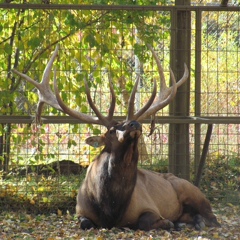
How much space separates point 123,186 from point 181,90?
2.19m

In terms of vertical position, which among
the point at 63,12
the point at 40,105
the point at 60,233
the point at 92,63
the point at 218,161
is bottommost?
the point at 60,233

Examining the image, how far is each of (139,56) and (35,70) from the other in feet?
4.14

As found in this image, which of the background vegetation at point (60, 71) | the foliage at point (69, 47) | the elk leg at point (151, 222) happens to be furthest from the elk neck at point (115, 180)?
the foliage at point (69, 47)

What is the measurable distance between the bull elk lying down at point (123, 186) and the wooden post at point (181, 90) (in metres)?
1.14

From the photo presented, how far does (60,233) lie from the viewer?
7.05m

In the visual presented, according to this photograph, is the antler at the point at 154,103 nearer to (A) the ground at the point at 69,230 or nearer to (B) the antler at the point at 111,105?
(B) the antler at the point at 111,105

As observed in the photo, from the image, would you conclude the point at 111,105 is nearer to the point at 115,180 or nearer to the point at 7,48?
Result: the point at 115,180

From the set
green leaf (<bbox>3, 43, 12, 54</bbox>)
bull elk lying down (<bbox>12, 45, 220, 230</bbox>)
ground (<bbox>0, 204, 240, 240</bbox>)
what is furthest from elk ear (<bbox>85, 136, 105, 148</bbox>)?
green leaf (<bbox>3, 43, 12, 54</bbox>)

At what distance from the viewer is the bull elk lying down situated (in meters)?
7.05

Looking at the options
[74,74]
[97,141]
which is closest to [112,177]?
[97,141]

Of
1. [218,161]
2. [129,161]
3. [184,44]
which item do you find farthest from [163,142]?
[129,161]

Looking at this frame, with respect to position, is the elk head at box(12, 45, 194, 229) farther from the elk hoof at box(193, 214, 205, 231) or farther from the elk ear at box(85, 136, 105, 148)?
the elk hoof at box(193, 214, 205, 231)

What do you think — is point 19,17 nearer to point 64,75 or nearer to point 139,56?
Result: point 64,75

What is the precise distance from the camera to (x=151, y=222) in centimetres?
723
